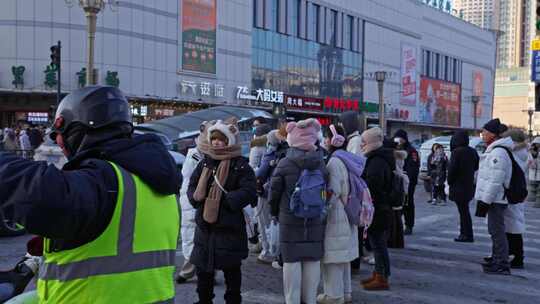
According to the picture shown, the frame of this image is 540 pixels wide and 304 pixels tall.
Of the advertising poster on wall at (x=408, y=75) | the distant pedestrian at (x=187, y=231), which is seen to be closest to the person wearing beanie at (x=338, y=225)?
→ the distant pedestrian at (x=187, y=231)

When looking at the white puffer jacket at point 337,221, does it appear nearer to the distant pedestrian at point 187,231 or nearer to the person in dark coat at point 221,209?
the person in dark coat at point 221,209

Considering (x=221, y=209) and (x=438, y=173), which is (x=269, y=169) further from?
(x=438, y=173)

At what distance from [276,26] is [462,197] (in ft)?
126

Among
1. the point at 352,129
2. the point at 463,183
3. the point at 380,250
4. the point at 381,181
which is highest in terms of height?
the point at 352,129

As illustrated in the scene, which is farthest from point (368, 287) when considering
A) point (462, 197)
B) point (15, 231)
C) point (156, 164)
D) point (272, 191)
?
point (15, 231)

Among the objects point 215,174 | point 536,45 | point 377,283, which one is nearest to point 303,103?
point 536,45

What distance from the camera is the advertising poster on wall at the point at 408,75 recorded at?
61.8 meters

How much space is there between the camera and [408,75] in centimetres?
6247

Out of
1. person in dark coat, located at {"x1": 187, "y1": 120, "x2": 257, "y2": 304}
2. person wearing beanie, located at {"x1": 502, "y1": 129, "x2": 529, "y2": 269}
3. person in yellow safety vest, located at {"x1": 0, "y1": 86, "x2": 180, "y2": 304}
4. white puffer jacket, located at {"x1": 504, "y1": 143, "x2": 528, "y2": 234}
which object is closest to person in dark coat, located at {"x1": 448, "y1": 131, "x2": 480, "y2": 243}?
person wearing beanie, located at {"x1": 502, "y1": 129, "x2": 529, "y2": 269}

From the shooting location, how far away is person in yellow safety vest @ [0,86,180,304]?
65.3 inches

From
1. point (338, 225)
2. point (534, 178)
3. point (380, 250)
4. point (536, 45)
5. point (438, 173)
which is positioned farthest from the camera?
point (534, 178)

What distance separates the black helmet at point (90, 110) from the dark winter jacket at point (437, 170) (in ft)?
45.4

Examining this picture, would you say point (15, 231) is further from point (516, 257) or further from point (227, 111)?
point (227, 111)

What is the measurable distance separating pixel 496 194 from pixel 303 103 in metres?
42.2
